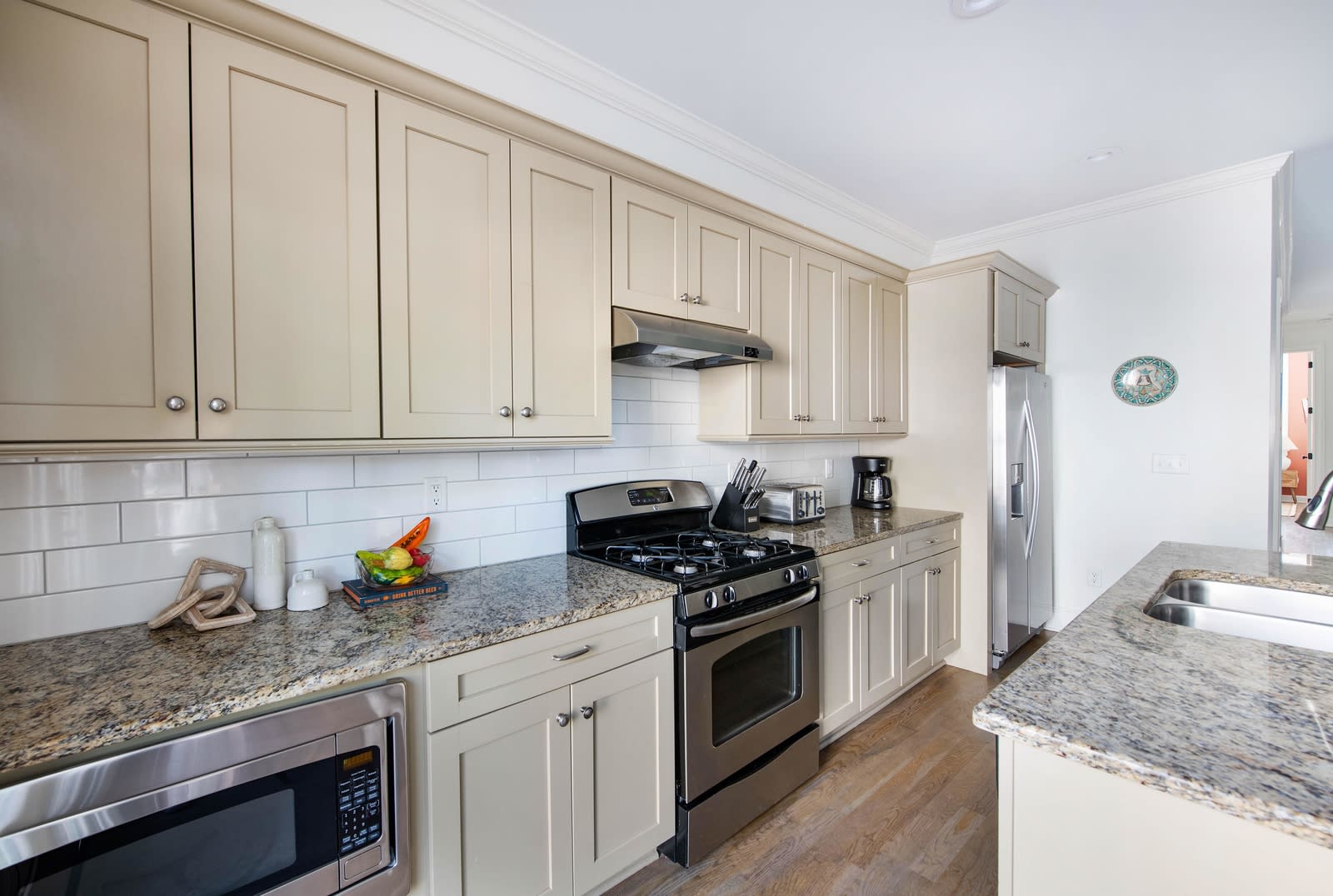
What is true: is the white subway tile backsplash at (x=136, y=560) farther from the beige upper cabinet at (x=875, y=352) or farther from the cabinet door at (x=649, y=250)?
the beige upper cabinet at (x=875, y=352)

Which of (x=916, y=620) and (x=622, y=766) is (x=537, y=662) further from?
(x=916, y=620)

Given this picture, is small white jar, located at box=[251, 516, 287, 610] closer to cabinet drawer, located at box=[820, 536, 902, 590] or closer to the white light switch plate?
cabinet drawer, located at box=[820, 536, 902, 590]

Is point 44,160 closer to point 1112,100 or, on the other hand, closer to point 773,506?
point 773,506

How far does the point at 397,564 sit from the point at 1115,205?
13.8 ft

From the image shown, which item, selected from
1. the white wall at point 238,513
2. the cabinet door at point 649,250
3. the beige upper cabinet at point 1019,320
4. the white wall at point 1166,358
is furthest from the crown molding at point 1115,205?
the white wall at point 238,513

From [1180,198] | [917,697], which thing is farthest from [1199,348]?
[917,697]

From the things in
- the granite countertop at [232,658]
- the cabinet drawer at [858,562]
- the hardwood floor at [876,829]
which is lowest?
the hardwood floor at [876,829]

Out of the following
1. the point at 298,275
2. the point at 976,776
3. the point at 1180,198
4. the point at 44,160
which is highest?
the point at 1180,198

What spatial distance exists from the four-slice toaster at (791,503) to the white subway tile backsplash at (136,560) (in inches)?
82.6

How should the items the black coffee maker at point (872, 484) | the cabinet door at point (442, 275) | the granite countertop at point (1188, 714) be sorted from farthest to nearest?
the black coffee maker at point (872, 484)
the cabinet door at point (442, 275)
the granite countertop at point (1188, 714)

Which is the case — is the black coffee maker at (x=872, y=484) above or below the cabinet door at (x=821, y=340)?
below

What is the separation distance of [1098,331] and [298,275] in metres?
4.15

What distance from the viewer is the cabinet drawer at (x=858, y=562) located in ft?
7.95

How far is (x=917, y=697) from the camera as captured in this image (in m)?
3.03
